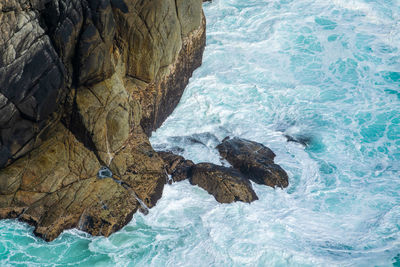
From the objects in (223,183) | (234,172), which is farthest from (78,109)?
(234,172)

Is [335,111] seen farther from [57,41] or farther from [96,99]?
[57,41]

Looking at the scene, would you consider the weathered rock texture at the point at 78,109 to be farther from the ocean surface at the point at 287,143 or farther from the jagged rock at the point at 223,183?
the jagged rock at the point at 223,183

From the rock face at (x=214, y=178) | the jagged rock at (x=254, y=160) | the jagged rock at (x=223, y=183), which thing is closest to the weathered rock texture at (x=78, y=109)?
the rock face at (x=214, y=178)

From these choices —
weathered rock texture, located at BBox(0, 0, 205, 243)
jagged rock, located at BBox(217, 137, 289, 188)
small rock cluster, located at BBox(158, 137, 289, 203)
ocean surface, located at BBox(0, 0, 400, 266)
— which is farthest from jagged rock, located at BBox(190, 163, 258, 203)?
weathered rock texture, located at BBox(0, 0, 205, 243)

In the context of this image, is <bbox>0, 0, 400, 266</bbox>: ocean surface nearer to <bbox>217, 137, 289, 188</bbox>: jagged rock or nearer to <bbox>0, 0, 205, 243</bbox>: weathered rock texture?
<bbox>217, 137, 289, 188</bbox>: jagged rock

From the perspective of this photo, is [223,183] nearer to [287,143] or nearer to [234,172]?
[234,172]

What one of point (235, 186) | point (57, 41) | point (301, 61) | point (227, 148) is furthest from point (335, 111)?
point (57, 41)
